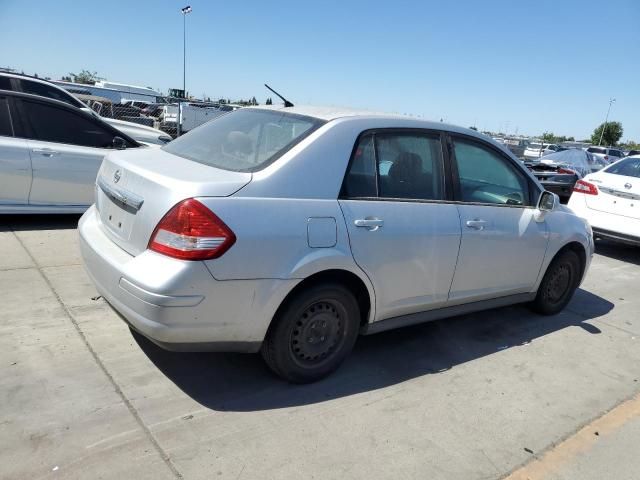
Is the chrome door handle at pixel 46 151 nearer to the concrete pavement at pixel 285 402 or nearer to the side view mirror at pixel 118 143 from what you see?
the side view mirror at pixel 118 143

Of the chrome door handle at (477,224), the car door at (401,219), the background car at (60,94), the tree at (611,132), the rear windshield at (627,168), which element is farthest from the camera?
the tree at (611,132)

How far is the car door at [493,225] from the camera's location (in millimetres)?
3865

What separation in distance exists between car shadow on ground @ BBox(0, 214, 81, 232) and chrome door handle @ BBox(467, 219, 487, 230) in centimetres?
484

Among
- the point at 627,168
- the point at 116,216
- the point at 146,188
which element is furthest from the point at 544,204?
the point at 627,168

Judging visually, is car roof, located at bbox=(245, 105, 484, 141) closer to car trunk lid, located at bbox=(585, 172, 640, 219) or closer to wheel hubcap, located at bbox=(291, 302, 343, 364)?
wheel hubcap, located at bbox=(291, 302, 343, 364)

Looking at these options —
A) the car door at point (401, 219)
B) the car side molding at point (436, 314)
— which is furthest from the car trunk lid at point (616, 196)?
the car door at point (401, 219)

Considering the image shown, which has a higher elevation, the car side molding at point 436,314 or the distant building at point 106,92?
the distant building at point 106,92

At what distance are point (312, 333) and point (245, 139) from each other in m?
1.33

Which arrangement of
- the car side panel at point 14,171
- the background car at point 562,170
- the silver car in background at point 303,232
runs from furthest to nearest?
the background car at point 562,170
the car side panel at point 14,171
the silver car in background at point 303,232

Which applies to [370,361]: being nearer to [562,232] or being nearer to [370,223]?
[370,223]

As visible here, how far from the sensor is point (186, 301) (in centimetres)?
266

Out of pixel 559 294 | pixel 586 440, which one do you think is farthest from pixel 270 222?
pixel 559 294

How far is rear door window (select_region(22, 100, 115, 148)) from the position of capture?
611 cm

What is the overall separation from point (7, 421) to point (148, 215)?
4.13 feet
